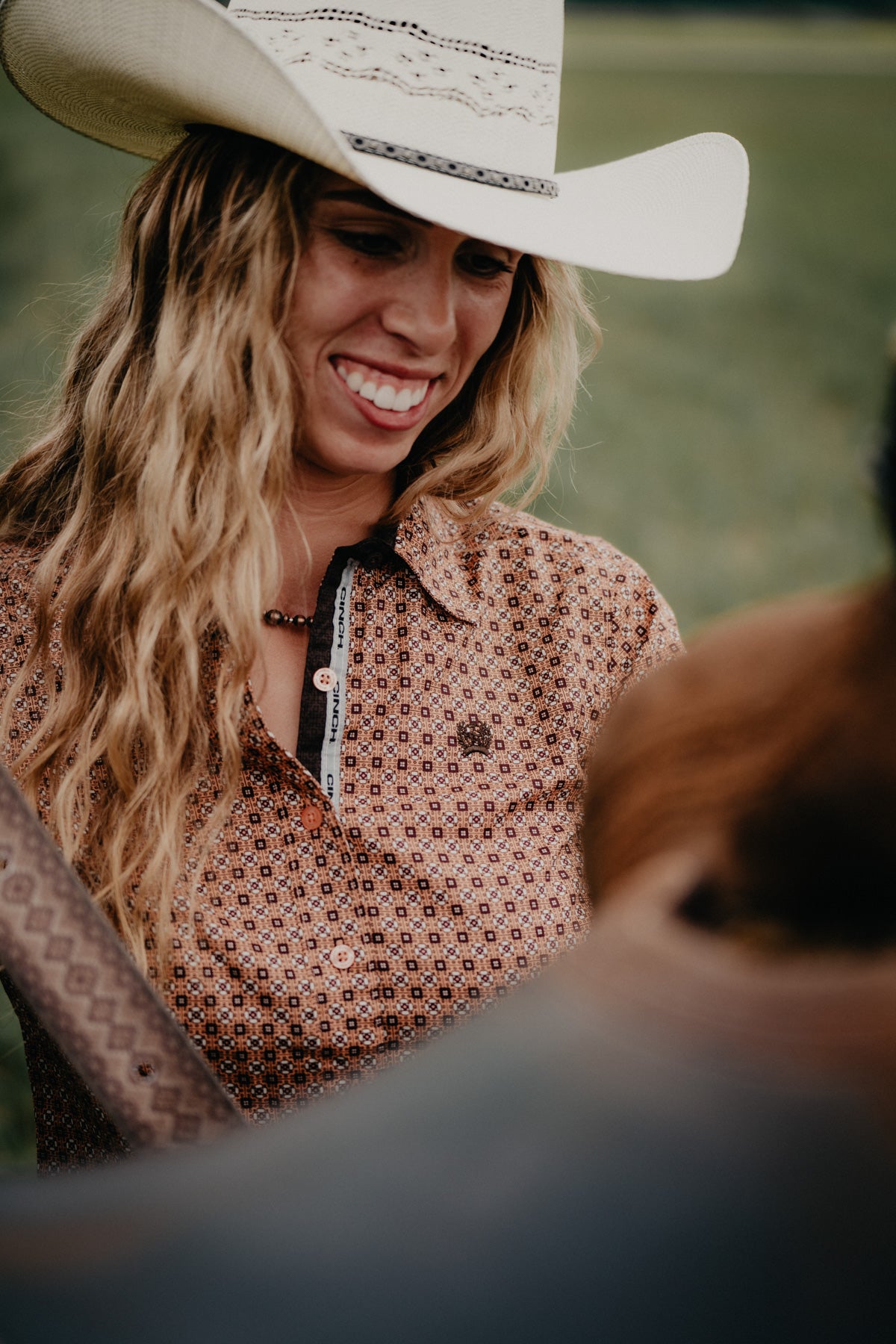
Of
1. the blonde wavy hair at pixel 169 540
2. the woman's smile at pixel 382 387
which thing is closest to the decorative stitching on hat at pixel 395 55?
the blonde wavy hair at pixel 169 540

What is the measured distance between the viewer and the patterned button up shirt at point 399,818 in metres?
1.43

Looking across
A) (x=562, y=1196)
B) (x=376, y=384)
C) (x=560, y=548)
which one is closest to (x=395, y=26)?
(x=376, y=384)

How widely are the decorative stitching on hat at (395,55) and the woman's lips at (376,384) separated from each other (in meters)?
0.33

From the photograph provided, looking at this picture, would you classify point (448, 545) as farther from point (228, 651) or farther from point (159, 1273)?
point (159, 1273)

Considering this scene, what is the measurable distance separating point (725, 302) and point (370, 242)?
8353mm

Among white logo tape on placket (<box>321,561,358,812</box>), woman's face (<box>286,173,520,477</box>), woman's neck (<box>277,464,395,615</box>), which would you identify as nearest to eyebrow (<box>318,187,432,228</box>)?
woman's face (<box>286,173,520,477</box>)

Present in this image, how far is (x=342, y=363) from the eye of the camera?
1.54 m

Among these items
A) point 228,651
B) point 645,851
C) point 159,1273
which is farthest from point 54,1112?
point 645,851

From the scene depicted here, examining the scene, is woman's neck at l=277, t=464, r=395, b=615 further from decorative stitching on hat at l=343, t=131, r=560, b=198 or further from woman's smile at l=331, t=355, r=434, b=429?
decorative stitching on hat at l=343, t=131, r=560, b=198

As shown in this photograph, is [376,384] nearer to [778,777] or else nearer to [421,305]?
[421,305]

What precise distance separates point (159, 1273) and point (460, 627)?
121 cm

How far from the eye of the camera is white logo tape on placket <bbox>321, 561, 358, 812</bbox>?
60.9 inches

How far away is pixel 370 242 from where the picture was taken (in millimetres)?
1484

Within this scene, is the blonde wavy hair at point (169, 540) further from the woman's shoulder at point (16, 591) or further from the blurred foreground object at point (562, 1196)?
the blurred foreground object at point (562, 1196)
